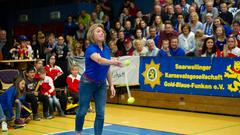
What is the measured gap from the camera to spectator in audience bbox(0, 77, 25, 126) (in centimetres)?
905

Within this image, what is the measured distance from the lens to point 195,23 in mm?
12336

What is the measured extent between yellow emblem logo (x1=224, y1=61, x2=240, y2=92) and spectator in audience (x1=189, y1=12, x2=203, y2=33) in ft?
7.91

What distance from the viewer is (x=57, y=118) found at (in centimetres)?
1020

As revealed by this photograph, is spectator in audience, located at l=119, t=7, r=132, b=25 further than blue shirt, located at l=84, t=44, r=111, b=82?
Yes

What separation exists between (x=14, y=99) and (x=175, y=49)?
14.8ft

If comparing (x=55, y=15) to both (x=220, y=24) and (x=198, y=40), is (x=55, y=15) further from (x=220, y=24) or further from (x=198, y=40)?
(x=220, y=24)

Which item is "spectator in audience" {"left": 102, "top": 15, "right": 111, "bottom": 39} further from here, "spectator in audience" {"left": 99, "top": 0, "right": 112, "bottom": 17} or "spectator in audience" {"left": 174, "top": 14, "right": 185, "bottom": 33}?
"spectator in audience" {"left": 174, "top": 14, "right": 185, "bottom": 33}

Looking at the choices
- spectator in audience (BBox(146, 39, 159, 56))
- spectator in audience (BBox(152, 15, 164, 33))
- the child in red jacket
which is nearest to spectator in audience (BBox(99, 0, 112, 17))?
spectator in audience (BBox(152, 15, 164, 33))

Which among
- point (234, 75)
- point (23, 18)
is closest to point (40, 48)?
point (234, 75)

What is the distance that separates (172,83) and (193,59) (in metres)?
0.90

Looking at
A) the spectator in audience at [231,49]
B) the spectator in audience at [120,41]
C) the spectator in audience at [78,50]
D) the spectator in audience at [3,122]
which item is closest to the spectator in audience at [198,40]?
the spectator in audience at [231,49]

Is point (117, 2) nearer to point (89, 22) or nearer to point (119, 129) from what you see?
point (89, 22)

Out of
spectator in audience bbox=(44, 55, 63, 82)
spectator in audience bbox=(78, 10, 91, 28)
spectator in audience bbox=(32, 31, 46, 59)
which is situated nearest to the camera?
spectator in audience bbox=(44, 55, 63, 82)

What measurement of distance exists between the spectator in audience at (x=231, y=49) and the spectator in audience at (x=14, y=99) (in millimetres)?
4792
